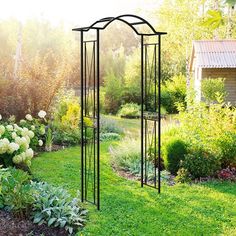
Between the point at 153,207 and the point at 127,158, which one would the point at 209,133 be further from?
the point at 153,207

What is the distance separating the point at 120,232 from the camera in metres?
5.33

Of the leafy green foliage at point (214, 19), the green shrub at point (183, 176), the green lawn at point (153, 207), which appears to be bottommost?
the green lawn at point (153, 207)

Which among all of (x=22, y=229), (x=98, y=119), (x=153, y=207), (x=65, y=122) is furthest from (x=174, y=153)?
(x=65, y=122)

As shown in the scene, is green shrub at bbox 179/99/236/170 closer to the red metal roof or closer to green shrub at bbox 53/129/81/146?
green shrub at bbox 53/129/81/146

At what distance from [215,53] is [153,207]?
13965 mm

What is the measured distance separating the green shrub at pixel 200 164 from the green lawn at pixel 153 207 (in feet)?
0.94

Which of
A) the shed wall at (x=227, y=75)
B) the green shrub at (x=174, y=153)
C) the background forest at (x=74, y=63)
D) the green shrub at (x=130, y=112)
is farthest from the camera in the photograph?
the green shrub at (x=130, y=112)

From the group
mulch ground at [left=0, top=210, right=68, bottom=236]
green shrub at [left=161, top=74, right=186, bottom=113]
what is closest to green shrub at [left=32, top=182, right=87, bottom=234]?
mulch ground at [left=0, top=210, right=68, bottom=236]

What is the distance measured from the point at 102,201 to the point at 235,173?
2.79 meters

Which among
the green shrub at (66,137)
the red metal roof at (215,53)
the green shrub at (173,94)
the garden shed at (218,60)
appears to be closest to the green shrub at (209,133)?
the green shrub at (66,137)

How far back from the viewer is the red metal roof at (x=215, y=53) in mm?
18797

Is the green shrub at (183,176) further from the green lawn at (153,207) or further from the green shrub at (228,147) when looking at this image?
the green shrub at (228,147)

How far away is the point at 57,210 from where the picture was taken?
5484mm

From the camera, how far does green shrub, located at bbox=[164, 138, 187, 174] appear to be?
802cm
